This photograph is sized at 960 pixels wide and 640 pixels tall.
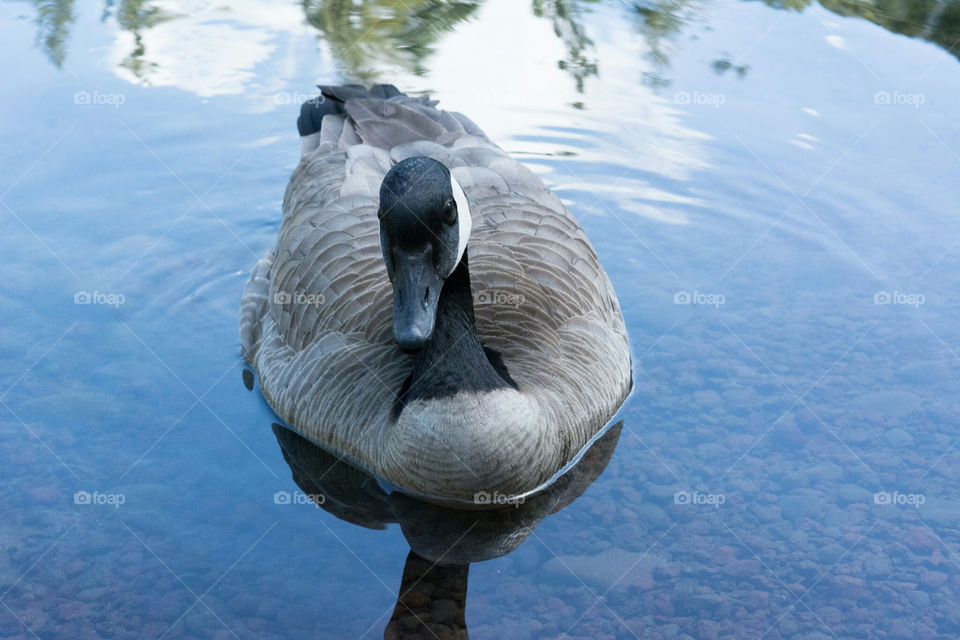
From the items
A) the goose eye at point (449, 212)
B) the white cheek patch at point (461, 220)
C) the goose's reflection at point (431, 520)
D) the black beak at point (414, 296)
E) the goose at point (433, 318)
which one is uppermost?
the goose eye at point (449, 212)

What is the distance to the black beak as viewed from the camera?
5105 mm

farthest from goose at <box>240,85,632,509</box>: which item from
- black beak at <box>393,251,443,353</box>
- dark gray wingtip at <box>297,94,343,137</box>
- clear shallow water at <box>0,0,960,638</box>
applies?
dark gray wingtip at <box>297,94,343,137</box>

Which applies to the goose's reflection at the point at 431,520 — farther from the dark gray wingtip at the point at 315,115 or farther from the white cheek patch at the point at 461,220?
the dark gray wingtip at the point at 315,115

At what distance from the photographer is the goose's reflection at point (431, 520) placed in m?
5.27

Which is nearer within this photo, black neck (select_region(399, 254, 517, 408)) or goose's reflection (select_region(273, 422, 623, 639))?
goose's reflection (select_region(273, 422, 623, 639))

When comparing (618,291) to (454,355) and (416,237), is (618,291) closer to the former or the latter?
(454,355)

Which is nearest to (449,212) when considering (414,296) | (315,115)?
(414,296)

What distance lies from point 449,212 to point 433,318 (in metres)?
0.57

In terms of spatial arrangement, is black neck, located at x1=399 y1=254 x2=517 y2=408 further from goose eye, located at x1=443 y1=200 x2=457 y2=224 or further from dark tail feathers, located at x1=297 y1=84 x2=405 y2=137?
dark tail feathers, located at x1=297 y1=84 x2=405 y2=137

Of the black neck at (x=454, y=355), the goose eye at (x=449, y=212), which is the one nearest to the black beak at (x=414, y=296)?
the goose eye at (x=449, y=212)

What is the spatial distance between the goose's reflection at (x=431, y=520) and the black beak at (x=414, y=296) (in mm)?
1293

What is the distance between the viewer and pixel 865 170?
976cm

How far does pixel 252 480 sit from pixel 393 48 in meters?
7.48

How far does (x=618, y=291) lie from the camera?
8.17 meters
